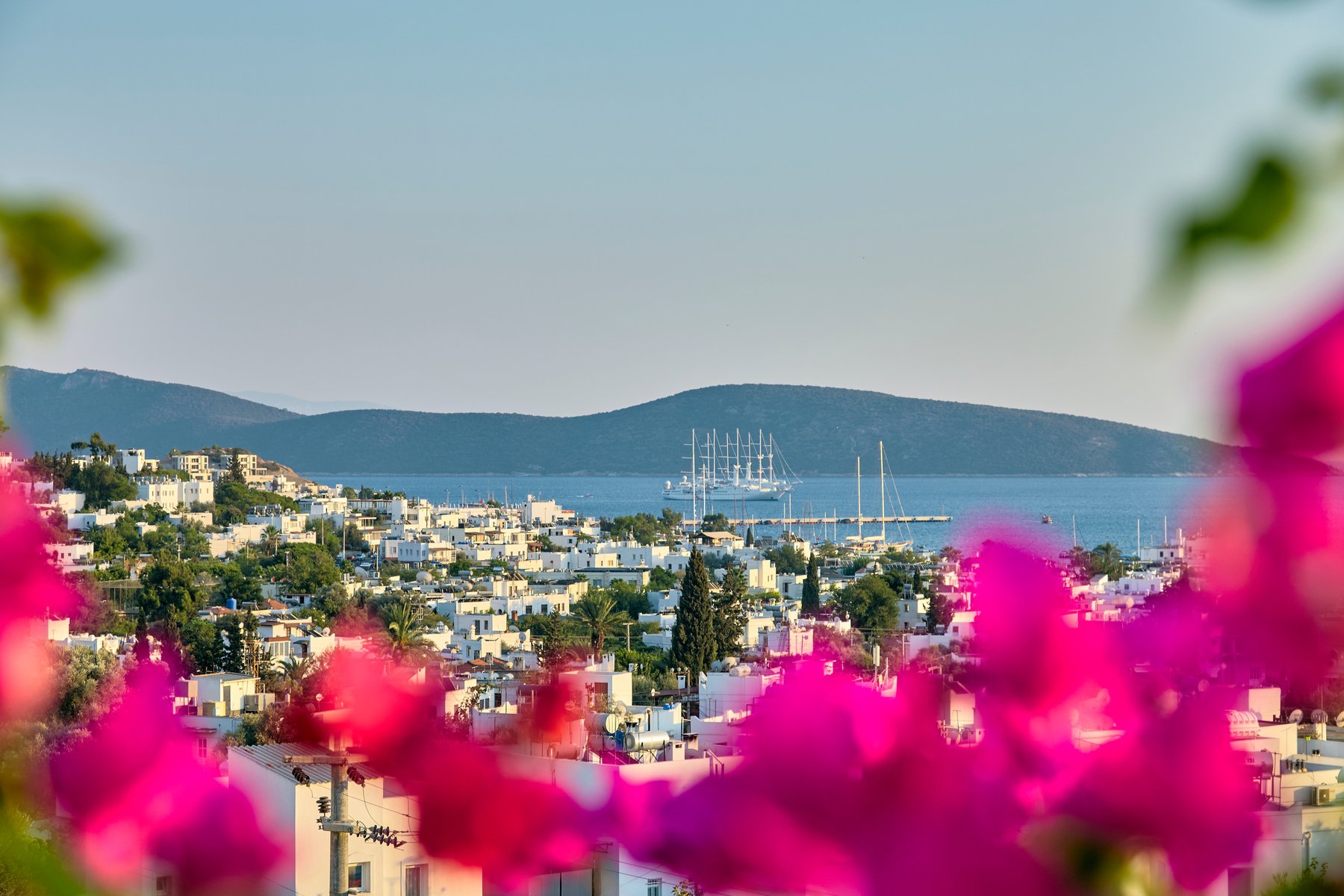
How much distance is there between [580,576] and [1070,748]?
41.8m

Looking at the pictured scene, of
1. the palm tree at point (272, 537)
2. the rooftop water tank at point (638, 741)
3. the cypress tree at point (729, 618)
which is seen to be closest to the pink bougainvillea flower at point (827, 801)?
the rooftop water tank at point (638, 741)

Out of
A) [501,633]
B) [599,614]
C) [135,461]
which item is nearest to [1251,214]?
[501,633]

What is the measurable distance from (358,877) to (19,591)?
6.26 feet

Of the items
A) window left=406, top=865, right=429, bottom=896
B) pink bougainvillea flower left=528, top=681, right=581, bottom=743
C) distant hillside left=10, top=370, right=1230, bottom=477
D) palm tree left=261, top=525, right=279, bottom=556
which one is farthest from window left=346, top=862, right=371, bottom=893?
distant hillside left=10, top=370, right=1230, bottom=477

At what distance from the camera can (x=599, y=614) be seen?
29312mm

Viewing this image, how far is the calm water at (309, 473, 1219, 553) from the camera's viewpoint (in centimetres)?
7146

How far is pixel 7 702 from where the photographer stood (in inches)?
27.8

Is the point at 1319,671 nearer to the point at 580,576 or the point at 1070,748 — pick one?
the point at 1070,748

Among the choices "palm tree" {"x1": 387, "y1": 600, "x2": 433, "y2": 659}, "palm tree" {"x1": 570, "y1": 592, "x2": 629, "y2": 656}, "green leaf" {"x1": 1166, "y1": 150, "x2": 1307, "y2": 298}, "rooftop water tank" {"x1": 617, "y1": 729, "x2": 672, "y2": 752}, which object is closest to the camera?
"green leaf" {"x1": 1166, "y1": 150, "x2": 1307, "y2": 298}

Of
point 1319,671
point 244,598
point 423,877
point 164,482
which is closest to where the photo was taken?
point 1319,671

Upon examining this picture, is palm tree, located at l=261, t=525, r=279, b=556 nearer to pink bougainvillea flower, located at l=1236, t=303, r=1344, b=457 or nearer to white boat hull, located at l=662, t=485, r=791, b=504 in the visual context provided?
pink bougainvillea flower, located at l=1236, t=303, r=1344, b=457

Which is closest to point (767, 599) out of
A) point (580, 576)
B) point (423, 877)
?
point (580, 576)

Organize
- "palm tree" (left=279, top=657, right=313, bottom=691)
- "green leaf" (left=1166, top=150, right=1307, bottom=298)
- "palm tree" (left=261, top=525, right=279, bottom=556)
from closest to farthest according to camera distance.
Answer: "green leaf" (left=1166, top=150, right=1307, bottom=298) < "palm tree" (left=279, top=657, right=313, bottom=691) < "palm tree" (left=261, top=525, right=279, bottom=556)

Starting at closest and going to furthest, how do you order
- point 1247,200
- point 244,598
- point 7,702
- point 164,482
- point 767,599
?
point 1247,200
point 7,702
point 244,598
point 767,599
point 164,482
